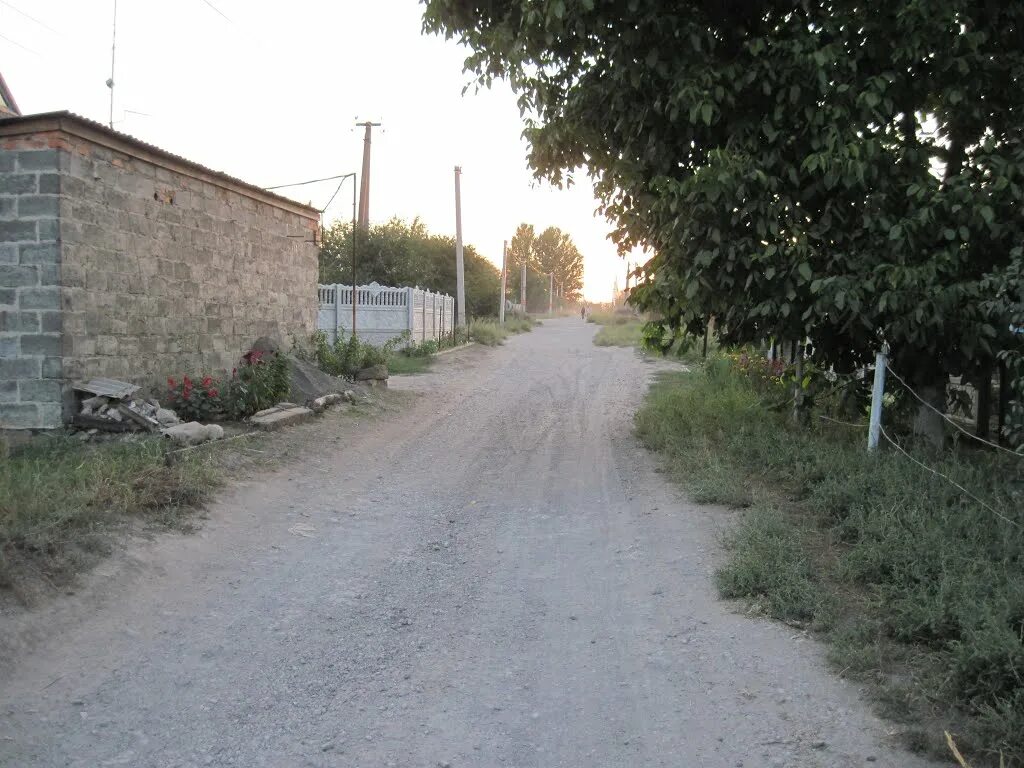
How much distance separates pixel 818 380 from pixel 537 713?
609cm

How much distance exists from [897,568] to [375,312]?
18383mm

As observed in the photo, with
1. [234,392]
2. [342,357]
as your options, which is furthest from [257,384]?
[342,357]

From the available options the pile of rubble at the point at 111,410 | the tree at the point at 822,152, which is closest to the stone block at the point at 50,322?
the pile of rubble at the point at 111,410

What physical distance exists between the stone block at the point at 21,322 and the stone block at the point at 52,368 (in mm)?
303

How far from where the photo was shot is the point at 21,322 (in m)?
7.67

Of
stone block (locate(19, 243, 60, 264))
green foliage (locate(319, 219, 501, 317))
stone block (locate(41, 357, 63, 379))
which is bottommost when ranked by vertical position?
stone block (locate(41, 357, 63, 379))

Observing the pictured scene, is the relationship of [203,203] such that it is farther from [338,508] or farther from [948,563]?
[948,563]

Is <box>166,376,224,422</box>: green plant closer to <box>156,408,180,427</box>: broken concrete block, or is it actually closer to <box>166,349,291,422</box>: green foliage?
<box>166,349,291,422</box>: green foliage

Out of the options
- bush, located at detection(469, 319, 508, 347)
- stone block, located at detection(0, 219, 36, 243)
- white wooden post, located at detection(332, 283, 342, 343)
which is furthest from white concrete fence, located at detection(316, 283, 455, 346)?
stone block, located at detection(0, 219, 36, 243)

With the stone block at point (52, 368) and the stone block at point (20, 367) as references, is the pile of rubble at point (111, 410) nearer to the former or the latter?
the stone block at point (52, 368)

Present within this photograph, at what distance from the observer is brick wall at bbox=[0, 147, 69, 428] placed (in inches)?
301

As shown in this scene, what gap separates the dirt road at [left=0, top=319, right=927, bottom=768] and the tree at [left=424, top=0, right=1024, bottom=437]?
2.32m

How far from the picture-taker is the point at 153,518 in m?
5.89

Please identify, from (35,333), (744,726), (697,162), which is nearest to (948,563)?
(744,726)
